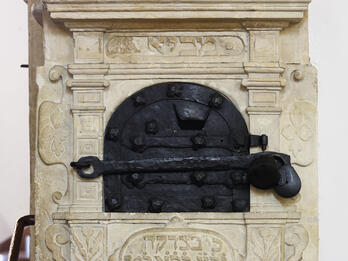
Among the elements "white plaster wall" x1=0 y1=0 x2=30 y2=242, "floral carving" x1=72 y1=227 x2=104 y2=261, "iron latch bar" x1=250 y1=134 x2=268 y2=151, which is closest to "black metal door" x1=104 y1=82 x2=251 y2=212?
"iron latch bar" x1=250 y1=134 x2=268 y2=151

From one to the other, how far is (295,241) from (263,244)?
0.56 feet

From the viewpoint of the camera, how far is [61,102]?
13.5ft

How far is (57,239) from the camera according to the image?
13.4ft

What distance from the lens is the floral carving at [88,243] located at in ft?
13.1

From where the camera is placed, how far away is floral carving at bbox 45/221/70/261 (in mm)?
4078

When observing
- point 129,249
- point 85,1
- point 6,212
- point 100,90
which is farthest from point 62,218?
point 6,212

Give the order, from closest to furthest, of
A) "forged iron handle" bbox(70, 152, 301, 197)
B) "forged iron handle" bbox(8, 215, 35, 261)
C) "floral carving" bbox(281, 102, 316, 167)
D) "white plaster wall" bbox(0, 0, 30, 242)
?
"forged iron handle" bbox(70, 152, 301, 197), "floral carving" bbox(281, 102, 316, 167), "forged iron handle" bbox(8, 215, 35, 261), "white plaster wall" bbox(0, 0, 30, 242)

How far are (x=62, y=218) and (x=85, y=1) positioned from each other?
105 cm

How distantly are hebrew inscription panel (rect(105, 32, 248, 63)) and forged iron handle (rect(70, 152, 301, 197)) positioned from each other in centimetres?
51

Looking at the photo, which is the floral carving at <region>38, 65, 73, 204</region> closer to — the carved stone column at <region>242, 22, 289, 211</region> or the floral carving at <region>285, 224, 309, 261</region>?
the carved stone column at <region>242, 22, 289, 211</region>

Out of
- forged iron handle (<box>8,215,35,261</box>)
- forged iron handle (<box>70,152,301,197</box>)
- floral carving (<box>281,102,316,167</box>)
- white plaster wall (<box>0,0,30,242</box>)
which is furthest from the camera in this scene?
white plaster wall (<box>0,0,30,242</box>)

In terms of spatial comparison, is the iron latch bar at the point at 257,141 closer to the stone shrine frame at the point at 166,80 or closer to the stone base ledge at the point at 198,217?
the stone shrine frame at the point at 166,80

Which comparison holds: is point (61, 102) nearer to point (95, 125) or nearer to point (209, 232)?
point (95, 125)

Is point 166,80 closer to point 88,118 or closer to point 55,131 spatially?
point 88,118
